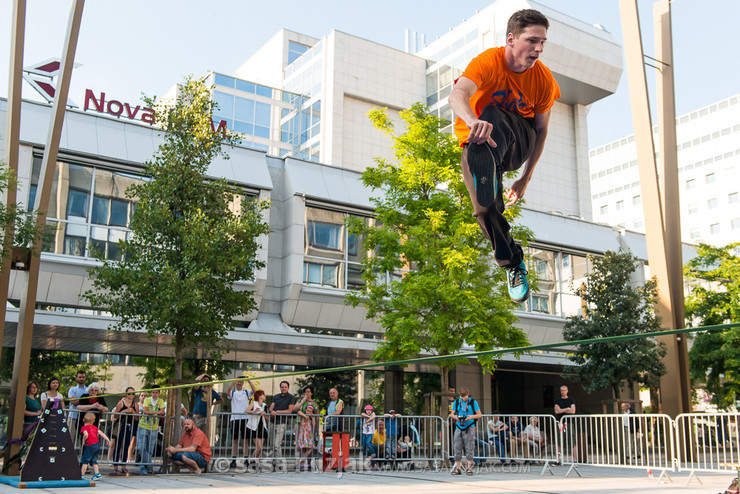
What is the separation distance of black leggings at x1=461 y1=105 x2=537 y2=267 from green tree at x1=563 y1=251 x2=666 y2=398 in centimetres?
1459

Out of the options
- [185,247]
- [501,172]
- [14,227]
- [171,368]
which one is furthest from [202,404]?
[501,172]

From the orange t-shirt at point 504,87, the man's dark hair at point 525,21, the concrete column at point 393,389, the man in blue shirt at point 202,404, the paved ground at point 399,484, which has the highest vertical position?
the man's dark hair at point 525,21

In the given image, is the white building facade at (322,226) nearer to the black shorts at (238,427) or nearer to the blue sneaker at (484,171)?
the black shorts at (238,427)

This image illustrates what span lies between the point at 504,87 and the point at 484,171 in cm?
98

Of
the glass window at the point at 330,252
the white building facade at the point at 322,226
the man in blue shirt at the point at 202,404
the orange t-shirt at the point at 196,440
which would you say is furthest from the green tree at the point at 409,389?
the orange t-shirt at the point at 196,440

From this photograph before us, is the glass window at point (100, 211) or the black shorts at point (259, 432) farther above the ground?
the glass window at point (100, 211)

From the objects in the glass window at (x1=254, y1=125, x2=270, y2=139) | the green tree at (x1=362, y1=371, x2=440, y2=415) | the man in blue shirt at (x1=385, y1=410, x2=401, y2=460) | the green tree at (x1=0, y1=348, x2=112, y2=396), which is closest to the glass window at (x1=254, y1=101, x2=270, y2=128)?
the glass window at (x1=254, y1=125, x2=270, y2=139)

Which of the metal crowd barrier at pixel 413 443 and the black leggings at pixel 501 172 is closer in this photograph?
the black leggings at pixel 501 172

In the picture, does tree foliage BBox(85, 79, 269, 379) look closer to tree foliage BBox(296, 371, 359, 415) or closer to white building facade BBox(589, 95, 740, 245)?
tree foliage BBox(296, 371, 359, 415)

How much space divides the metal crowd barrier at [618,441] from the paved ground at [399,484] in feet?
1.17

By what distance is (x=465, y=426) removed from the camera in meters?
13.8

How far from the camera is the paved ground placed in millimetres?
10045

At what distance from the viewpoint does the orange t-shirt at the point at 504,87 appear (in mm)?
7582

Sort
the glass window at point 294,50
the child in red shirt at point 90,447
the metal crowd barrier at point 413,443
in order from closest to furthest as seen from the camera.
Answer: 1. the child in red shirt at point 90,447
2. the metal crowd barrier at point 413,443
3. the glass window at point 294,50
